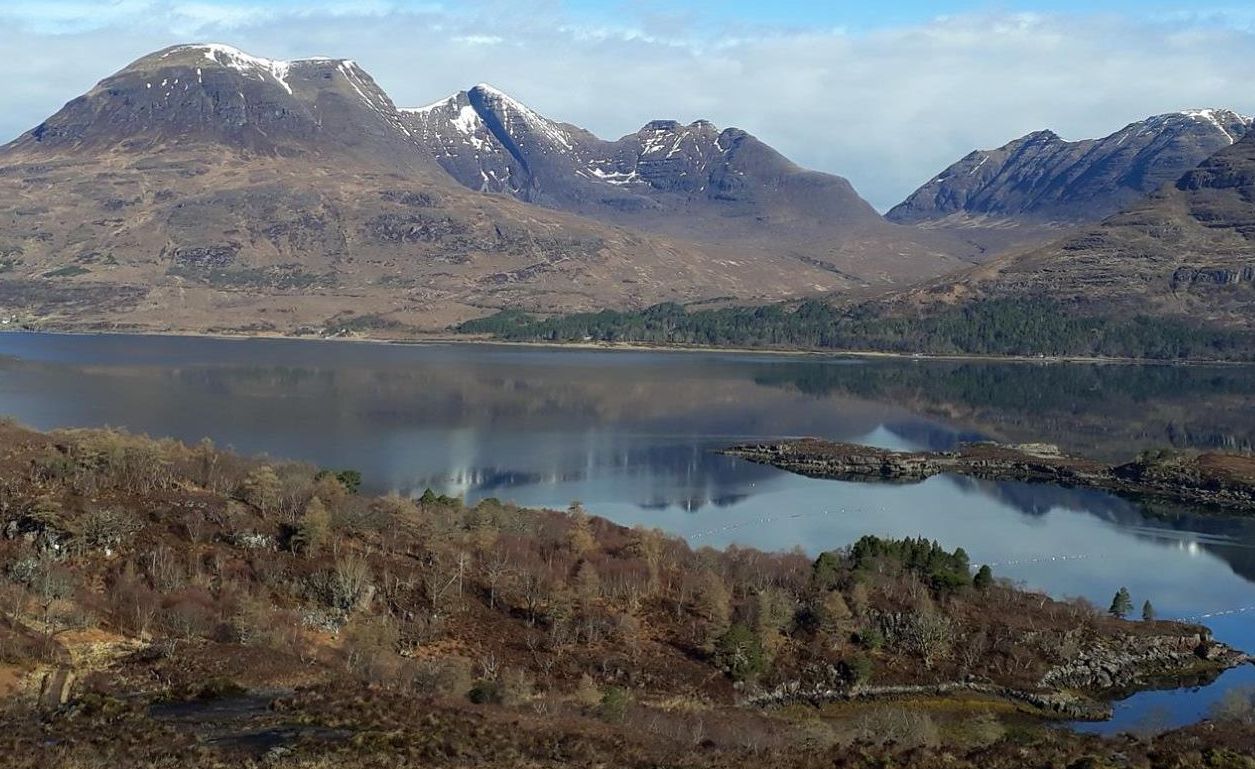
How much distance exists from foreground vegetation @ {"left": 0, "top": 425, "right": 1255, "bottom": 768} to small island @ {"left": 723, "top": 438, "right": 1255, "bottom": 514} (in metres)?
38.6

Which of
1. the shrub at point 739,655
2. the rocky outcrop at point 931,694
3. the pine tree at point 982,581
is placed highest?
the pine tree at point 982,581

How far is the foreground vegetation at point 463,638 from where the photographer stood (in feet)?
68.8

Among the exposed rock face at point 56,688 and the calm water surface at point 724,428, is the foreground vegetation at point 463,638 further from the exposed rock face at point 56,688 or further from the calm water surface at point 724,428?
the calm water surface at point 724,428

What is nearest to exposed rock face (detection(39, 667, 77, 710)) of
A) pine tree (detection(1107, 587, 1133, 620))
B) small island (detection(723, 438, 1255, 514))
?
pine tree (detection(1107, 587, 1133, 620))

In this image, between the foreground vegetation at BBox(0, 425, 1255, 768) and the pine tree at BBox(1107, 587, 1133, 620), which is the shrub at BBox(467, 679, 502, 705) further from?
the pine tree at BBox(1107, 587, 1133, 620)

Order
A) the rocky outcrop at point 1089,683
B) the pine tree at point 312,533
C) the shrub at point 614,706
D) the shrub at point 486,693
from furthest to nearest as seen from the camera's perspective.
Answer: the pine tree at point 312,533, the rocky outcrop at point 1089,683, the shrub at point 486,693, the shrub at point 614,706

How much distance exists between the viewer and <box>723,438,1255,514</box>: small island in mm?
80562

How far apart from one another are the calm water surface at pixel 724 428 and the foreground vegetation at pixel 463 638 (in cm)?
721

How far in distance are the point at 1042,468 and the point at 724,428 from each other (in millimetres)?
26883

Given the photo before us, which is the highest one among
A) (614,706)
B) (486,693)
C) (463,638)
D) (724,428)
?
(486,693)

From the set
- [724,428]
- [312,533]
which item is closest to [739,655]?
[312,533]

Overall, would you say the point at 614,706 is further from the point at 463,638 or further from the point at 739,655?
the point at 739,655

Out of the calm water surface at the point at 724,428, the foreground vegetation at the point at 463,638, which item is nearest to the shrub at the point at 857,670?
the foreground vegetation at the point at 463,638

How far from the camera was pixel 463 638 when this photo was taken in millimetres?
34438
